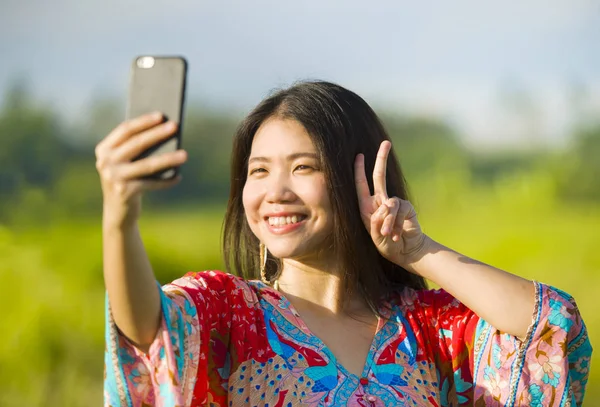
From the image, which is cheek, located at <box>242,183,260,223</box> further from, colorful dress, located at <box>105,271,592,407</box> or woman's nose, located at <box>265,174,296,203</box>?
colorful dress, located at <box>105,271,592,407</box>

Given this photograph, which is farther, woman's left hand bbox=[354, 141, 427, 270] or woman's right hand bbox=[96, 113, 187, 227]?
woman's left hand bbox=[354, 141, 427, 270]

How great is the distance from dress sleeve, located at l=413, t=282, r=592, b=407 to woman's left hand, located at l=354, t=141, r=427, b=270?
223 mm

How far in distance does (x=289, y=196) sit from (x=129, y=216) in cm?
63

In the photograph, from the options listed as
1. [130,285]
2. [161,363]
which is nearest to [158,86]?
[130,285]

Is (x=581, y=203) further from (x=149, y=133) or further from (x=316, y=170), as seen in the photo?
(x=149, y=133)

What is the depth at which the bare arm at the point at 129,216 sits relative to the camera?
59.4 inches

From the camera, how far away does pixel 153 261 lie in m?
6.09

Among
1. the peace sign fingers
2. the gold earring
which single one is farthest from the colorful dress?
the peace sign fingers

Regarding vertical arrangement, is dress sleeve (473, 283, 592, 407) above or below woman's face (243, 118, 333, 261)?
below

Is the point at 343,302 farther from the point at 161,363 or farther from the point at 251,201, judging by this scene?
the point at 161,363

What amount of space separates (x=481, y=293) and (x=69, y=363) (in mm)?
4330

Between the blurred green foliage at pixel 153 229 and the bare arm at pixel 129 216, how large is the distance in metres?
4.30

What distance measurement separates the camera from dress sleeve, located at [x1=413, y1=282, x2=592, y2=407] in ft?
6.82

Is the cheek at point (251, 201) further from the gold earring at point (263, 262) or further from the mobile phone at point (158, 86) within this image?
the mobile phone at point (158, 86)
